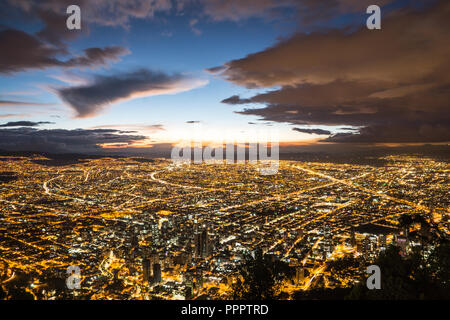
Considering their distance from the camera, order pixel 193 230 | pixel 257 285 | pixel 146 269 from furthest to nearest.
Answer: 1. pixel 193 230
2. pixel 146 269
3. pixel 257 285

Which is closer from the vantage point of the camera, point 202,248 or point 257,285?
point 257,285

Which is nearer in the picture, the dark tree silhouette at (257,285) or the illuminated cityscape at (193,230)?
the dark tree silhouette at (257,285)

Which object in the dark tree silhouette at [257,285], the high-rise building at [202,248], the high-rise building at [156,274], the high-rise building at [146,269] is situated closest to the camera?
the dark tree silhouette at [257,285]

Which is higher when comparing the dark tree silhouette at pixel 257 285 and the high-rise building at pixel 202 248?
the dark tree silhouette at pixel 257 285

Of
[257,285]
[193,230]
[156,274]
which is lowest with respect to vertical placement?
[193,230]

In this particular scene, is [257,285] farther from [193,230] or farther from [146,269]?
[193,230]

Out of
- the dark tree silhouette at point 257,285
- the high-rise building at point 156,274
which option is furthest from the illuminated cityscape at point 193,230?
the dark tree silhouette at point 257,285

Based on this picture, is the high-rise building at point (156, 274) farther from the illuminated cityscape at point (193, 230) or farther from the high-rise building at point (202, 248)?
the high-rise building at point (202, 248)

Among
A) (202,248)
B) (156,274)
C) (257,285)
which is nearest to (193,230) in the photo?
(202,248)

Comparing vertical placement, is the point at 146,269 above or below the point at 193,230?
above

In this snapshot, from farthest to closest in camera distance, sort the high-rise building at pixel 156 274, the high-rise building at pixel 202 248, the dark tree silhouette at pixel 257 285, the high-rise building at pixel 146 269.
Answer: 1. the high-rise building at pixel 202 248
2. the high-rise building at pixel 146 269
3. the high-rise building at pixel 156 274
4. the dark tree silhouette at pixel 257 285

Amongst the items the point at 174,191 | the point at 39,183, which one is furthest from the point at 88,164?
the point at 174,191

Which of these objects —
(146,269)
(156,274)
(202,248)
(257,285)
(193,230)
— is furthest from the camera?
(193,230)

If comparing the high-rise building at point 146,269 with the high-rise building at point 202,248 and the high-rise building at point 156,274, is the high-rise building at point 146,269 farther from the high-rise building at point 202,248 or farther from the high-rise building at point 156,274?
the high-rise building at point 202,248
